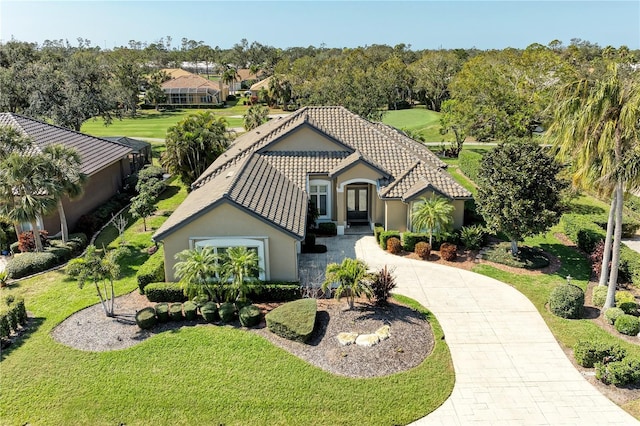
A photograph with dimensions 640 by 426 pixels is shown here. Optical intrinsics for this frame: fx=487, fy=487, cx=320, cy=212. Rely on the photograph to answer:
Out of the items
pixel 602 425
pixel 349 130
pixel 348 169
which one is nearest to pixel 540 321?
pixel 602 425

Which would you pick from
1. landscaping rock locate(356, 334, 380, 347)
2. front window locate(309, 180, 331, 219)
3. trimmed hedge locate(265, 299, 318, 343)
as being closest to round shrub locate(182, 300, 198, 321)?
trimmed hedge locate(265, 299, 318, 343)

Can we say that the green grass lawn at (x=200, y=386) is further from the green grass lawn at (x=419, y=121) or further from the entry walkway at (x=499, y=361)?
the green grass lawn at (x=419, y=121)

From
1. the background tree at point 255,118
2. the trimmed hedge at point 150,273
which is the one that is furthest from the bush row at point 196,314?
the background tree at point 255,118

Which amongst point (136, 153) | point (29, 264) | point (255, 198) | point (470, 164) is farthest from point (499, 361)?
point (136, 153)

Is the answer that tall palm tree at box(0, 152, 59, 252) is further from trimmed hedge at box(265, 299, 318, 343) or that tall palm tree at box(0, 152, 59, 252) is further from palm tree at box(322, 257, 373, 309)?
palm tree at box(322, 257, 373, 309)

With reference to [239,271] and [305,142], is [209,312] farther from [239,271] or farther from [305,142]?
[305,142]
